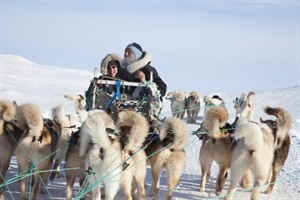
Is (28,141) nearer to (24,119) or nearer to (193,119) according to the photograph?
(24,119)

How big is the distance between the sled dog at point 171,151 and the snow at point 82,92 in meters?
0.79

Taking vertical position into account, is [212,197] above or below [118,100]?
below

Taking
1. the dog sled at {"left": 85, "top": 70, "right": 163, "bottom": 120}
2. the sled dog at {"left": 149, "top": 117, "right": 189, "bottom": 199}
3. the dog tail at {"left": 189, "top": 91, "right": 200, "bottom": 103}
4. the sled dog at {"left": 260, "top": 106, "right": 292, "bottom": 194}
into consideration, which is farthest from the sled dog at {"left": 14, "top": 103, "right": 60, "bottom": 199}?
the dog tail at {"left": 189, "top": 91, "right": 200, "bottom": 103}

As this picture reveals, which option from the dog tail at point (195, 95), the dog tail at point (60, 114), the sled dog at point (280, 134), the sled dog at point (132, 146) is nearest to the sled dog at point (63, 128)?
the dog tail at point (60, 114)

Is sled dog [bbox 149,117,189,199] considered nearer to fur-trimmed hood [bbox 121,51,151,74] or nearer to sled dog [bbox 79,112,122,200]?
sled dog [bbox 79,112,122,200]

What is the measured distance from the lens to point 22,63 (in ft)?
111

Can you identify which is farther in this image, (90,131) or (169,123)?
(169,123)

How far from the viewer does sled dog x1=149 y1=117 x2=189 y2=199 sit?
5719 millimetres

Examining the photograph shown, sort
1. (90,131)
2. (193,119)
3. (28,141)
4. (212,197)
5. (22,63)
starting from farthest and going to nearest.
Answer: (22,63), (193,119), (212,197), (28,141), (90,131)

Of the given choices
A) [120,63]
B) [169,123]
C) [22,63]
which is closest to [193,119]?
[120,63]

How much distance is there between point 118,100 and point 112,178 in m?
2.19

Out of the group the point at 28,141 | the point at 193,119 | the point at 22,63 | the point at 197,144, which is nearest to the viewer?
the point at 28,141

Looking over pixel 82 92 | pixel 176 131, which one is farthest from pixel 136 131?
pixel 82 92

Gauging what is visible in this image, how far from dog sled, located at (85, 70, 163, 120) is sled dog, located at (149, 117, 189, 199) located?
128cm
